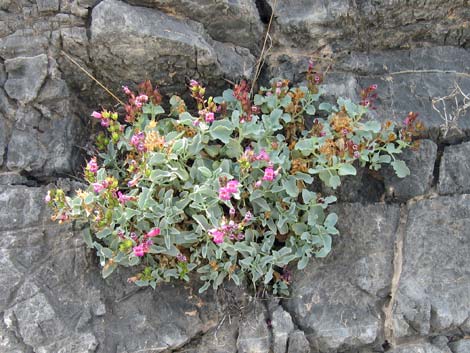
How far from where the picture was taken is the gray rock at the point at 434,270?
3525mm

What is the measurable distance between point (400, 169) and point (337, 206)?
47 cm

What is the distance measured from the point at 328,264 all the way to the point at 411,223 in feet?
2.03

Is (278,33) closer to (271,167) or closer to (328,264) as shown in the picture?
(271,167)

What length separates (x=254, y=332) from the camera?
3.44 m

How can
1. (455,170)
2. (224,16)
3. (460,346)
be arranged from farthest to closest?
(224,16)
(455,170)
(460,346)

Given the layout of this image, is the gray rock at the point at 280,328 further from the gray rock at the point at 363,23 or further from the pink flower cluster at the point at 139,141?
the gray rock at the point at 363,23

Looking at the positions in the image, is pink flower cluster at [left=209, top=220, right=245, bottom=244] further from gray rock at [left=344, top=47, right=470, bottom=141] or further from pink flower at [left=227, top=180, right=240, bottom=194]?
gray rock at [left=344, top=47, right=470, bottom=141]

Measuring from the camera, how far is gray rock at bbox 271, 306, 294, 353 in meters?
3.41

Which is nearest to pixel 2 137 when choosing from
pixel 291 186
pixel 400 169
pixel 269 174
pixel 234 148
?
pixel 234 148

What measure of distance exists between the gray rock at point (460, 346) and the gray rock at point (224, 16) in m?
2.38

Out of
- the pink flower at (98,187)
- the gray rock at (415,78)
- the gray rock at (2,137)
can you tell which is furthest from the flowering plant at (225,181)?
the gray rock at (2,137)

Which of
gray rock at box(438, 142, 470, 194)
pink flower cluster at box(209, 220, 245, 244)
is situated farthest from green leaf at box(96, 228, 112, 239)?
gray rock at box(438, 142, 470, 194)

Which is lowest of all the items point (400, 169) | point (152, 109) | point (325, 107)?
point (400, 169)

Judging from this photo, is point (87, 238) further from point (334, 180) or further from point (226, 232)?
point (334, 180)
